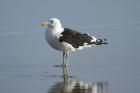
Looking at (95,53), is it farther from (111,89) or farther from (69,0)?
(69,0)

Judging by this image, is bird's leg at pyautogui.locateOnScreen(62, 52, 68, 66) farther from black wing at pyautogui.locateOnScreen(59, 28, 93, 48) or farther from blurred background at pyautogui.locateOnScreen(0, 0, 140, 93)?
black wing at pyautogui.locateOnScreen(59, 28, 93, 48)

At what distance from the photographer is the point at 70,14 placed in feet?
64.6

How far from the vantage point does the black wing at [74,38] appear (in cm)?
1269

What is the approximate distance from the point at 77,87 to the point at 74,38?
3.08 meters

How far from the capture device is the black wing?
41.6 ft

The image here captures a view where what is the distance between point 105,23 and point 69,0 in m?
4.51

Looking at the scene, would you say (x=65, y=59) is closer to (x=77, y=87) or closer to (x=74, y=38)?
(x=74, y=38)

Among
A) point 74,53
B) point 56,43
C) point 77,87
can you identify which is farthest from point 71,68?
point 77,87

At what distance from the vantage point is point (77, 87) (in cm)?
995

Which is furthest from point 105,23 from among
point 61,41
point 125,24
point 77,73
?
point 77,73

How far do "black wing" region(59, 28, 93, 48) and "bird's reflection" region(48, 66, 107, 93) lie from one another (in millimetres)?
2033

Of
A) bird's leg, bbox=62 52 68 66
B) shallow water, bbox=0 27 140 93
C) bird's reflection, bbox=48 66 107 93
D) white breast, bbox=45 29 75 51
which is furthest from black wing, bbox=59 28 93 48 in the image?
bird's reflection, bbox=48 66 107 93

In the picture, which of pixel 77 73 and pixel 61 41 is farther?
pixel 61 41

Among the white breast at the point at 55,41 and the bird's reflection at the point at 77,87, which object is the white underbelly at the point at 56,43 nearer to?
the white breast at the point at 55,41
